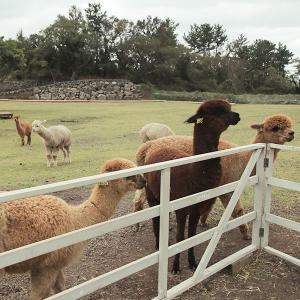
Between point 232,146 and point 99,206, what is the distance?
102 inches

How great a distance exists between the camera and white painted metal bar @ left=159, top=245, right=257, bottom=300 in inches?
142

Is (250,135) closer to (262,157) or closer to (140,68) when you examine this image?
(262,157)

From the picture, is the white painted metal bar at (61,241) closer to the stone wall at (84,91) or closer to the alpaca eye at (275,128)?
the alpaca eye at (275,128)

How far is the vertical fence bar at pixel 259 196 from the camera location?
4422 millimetres

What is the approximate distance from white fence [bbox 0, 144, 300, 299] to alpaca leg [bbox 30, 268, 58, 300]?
0.44 metres

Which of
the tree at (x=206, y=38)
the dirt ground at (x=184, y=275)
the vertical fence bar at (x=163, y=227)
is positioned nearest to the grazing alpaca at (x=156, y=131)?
the dirt ground at (x=184, y=275)

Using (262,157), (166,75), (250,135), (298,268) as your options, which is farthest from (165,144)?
(166,75)

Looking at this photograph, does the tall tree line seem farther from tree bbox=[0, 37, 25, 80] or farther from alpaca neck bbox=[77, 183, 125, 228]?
alpaca neck bbox=[77, 183, 125, 228]

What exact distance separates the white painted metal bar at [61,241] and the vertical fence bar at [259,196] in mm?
1709

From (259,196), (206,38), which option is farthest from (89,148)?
(206,38)

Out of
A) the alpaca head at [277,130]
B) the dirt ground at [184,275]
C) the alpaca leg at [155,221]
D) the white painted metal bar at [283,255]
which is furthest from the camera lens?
the alpaca head at [277,130]

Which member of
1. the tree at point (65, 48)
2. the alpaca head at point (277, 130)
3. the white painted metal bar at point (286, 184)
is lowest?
the white painted metal bar at point (286, 184)

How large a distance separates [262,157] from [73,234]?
253 centimetres

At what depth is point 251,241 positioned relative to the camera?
495cm
